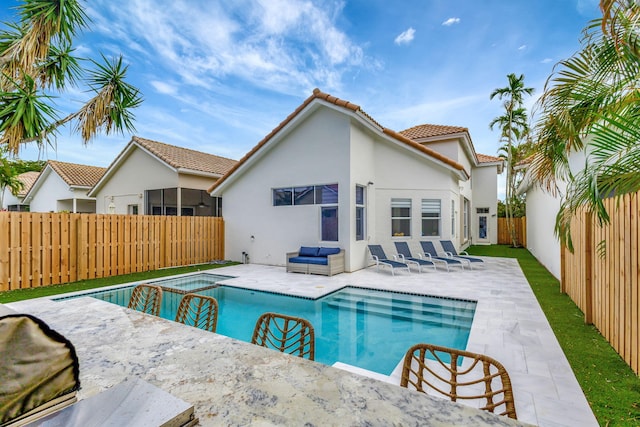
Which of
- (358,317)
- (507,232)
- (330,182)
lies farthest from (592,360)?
(507,232)

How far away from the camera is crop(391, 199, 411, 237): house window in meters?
13.8

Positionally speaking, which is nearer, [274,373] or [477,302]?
[274,373]

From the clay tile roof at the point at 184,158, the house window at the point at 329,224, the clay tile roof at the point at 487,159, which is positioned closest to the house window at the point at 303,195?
the house window at the point at 329,224

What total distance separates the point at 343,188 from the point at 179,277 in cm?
700

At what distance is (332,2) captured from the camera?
11.9 meters

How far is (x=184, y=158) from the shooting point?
18.5 metres

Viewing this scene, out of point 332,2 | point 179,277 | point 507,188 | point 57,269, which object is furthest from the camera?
point 507,188

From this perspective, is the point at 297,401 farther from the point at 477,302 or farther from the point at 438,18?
the point at 438,18

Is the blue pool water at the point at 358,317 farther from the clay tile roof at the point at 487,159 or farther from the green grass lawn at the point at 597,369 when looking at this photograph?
the clay tile roof at the point at 487,159

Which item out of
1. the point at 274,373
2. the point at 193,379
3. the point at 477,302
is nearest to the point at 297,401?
the point at 274,373

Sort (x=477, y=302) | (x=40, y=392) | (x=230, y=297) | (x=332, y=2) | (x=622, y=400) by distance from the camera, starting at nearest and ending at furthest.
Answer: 1. (x=40, y=392)
2. (x=622, y=400)
3. (x=477, y=302)
4. (x=230, y=297)
5. (x=332, y=2)

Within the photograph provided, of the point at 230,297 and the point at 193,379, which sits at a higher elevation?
the point at 193,379

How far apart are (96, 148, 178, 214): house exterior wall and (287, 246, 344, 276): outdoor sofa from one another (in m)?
9.10

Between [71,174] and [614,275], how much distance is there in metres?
29.3
